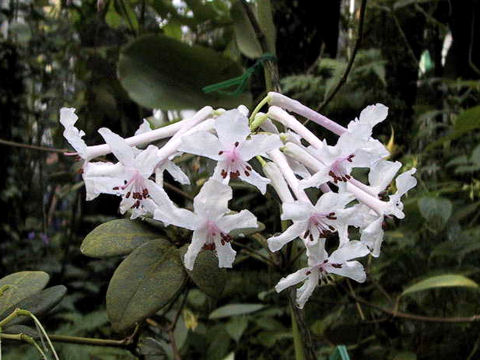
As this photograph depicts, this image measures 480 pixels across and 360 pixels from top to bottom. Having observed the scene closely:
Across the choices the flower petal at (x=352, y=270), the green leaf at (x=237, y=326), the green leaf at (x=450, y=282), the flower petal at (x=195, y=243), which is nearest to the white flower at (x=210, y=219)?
the flower petal at (x=195, y=243)

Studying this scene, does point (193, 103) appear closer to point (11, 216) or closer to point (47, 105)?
point (47, 105)

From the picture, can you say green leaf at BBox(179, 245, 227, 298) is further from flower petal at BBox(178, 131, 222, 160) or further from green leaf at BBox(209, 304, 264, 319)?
green leaf at BBox(209, 304, 264, 319)

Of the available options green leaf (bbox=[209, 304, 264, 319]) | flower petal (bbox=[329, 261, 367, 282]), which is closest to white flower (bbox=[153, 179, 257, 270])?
flower petal (bbox=[329, 261, 367, 282])

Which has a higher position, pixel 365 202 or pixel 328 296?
pixel 365 202

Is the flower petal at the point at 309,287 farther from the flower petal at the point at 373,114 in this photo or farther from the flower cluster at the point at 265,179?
the flower petal at the point at 373,114

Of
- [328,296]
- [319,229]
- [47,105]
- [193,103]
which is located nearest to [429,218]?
[193,103]

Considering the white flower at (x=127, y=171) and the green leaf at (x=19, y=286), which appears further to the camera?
the green leaf at (x=19, y=286)

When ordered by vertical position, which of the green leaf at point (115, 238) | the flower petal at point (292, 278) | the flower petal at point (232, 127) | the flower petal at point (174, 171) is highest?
the flower petal at point (232, 127)
